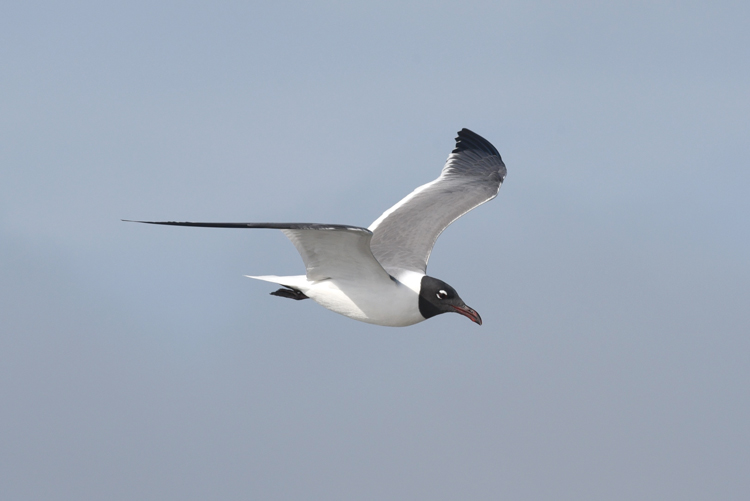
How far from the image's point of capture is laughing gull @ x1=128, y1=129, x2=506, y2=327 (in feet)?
37.0

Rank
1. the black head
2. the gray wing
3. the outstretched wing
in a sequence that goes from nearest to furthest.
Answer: the outstretched wing → the black head → the gray wing

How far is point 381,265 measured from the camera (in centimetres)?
1254

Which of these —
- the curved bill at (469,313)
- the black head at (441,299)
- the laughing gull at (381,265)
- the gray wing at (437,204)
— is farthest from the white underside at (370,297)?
the gray wing at (437,204)

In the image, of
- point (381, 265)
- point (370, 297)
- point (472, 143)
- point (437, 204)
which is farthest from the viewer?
point (472, 143)

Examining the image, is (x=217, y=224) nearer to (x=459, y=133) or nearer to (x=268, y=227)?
(x=268, y=227)

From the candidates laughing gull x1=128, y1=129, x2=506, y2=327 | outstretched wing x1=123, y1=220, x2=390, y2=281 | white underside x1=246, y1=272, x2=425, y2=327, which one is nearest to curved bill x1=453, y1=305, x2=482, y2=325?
laughing gull x1=128, y1=129, x2=506, y2=327

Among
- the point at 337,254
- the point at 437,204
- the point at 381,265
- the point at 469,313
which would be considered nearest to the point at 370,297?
the point at 381,265

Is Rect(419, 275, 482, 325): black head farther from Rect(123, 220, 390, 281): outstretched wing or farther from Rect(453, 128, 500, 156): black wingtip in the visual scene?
Rect(453, 128, 500, 156): black wingtip

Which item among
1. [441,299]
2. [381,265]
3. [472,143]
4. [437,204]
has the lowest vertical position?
[441,299]

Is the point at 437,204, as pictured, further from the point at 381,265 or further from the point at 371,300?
the point at 371,300

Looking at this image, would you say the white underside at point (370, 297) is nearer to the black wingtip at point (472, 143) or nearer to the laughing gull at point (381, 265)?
the laughing gull at point (381, 265)

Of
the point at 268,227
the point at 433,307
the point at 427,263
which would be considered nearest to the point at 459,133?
the point at 427,263

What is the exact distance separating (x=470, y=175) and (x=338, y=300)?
5.66 m

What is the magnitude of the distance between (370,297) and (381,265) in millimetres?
633
